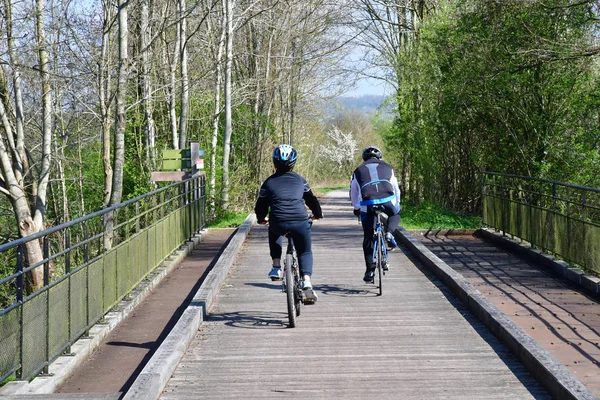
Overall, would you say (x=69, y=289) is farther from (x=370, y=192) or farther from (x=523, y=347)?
(x=370, y=192)

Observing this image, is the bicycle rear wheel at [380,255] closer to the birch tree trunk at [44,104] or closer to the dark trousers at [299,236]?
the dark trousers at [299,236]

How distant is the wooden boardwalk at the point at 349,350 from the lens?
678 cm

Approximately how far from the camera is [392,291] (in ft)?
38.1

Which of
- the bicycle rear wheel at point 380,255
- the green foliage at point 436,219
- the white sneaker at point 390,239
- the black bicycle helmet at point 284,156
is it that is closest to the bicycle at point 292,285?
the black bicycle helmet at point 284,156

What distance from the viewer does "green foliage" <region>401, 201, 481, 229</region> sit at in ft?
69.1

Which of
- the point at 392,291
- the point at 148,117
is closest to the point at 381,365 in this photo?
the point at 392,291

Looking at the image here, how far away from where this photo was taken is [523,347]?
7.46 metres

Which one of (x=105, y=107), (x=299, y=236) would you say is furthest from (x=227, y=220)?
(x=299, y=236)

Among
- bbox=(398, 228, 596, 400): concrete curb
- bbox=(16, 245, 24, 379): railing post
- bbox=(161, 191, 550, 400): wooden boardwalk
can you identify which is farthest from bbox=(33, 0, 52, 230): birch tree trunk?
bbox=(16, 245, 24, 379): railing post

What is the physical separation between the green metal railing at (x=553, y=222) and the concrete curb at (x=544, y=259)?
111 millimetres

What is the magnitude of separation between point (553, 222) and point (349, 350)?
7.28 metres

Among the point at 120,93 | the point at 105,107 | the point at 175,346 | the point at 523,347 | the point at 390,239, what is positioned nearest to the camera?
the point at 523,347

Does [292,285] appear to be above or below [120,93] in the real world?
below

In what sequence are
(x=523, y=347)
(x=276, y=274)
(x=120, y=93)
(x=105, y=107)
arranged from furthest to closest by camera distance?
1. (x=105, y=107)
2. (x=120, y=93)
3. (x=276, y=274)
4. (x=523, y=347)
